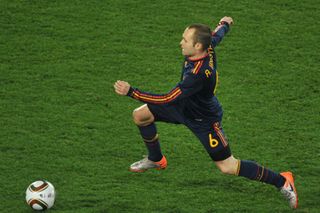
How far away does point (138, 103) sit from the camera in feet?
33.0

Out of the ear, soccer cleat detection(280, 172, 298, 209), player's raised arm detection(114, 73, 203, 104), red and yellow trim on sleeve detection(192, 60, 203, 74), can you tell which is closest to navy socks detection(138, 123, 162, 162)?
player's raised arm detection(114, 73, 203, 104)

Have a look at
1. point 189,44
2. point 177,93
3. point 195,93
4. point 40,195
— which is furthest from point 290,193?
point 40,195

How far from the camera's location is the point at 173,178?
838 centimetres

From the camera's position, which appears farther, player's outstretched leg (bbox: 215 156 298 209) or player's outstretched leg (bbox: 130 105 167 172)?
player's outstretched leg (bbox: 130 105 167 172)

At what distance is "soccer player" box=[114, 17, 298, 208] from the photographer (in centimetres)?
742

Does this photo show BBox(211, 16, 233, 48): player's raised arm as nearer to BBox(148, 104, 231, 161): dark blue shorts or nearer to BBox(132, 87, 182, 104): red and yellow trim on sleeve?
BBox(148, 104, 231, 161): dark blue shorts

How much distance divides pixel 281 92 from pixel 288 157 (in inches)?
66.0

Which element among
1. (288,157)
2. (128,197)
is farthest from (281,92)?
(128,197)

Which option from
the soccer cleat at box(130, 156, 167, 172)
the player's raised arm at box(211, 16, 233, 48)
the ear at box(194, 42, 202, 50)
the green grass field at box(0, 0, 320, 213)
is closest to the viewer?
the ear at box(194, 42, 202, 50)

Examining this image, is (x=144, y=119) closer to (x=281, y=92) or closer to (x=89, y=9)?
(x=281, y=92)

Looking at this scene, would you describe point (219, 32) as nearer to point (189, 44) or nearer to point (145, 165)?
point (189, 44)

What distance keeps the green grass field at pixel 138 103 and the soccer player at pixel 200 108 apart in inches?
14.7

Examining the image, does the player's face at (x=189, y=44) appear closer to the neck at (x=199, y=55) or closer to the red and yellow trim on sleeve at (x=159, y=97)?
the neck at (x=199, y=55)

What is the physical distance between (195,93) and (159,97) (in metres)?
0.37
